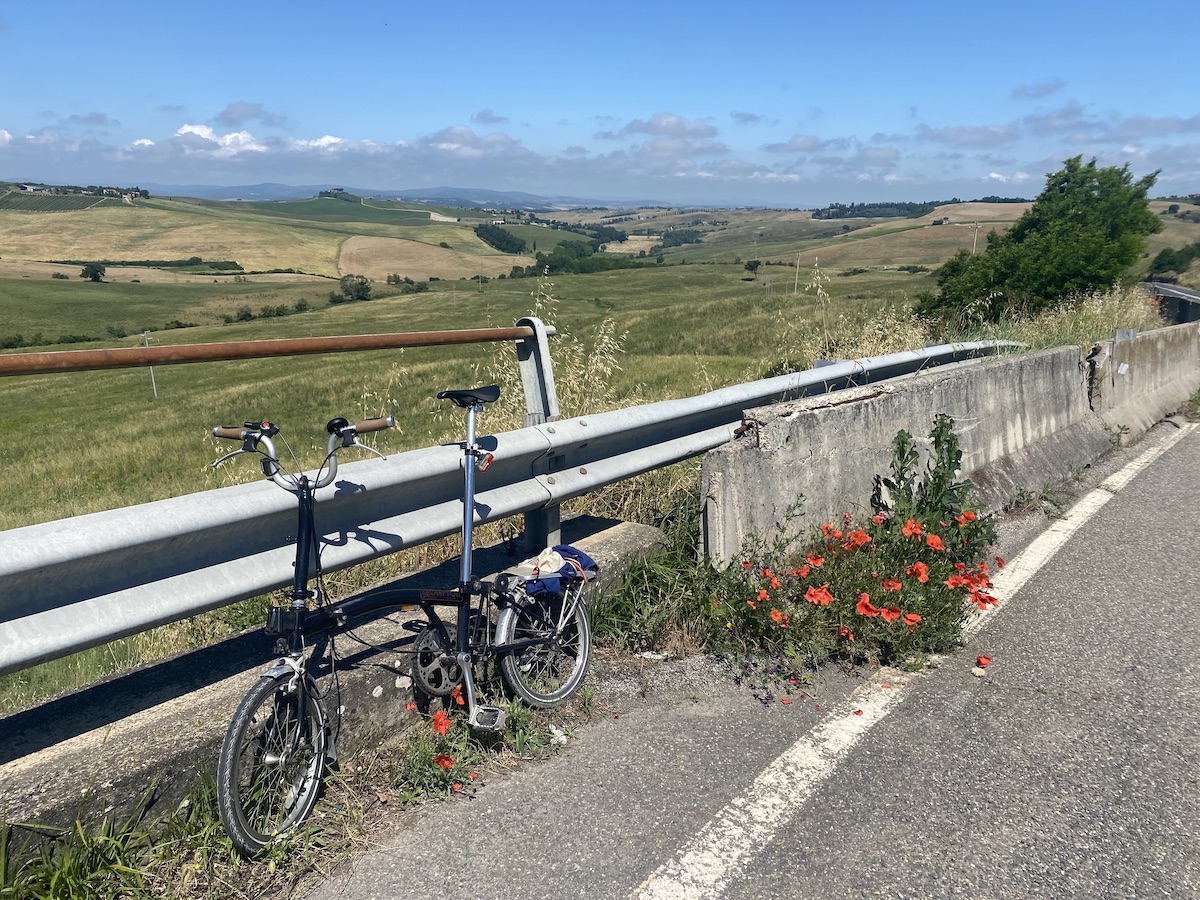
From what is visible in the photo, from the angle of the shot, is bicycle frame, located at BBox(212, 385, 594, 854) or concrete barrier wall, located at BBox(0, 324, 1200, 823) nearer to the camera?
concrete barrier wall, located at BBox(0, 324, 1200, 823)

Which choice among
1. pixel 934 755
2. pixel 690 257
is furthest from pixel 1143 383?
pixel 690 257

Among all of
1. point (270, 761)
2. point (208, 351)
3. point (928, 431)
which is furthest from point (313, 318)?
point (270, 761)

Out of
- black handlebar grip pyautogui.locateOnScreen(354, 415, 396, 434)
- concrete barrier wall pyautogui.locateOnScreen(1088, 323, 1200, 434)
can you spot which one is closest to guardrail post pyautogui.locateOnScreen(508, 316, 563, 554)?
black handlebar grip pyautogui.locateOnScreen(354, 415, 396, 434)

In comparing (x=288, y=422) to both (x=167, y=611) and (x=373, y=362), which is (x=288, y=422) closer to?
(x=373, y=362)

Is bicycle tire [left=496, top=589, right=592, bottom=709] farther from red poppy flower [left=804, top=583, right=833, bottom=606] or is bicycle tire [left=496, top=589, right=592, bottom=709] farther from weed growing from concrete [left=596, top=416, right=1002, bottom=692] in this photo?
red poppy flower [left=804, top=583, right=833, bottom=606]

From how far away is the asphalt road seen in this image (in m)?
2.66

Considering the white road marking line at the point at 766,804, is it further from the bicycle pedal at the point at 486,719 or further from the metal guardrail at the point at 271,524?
the metal guardrail at the point at 271,524

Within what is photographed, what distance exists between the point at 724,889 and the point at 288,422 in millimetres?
18150

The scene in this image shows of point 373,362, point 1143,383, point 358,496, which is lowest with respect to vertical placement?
point 373,362

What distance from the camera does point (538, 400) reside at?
4516 millimetres

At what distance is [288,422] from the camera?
19297 mm

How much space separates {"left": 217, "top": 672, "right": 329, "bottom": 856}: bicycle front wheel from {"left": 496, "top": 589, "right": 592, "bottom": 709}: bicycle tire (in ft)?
2.71

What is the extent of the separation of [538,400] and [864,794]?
2331mm

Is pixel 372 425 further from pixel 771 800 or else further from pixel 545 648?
pixel 771 800
